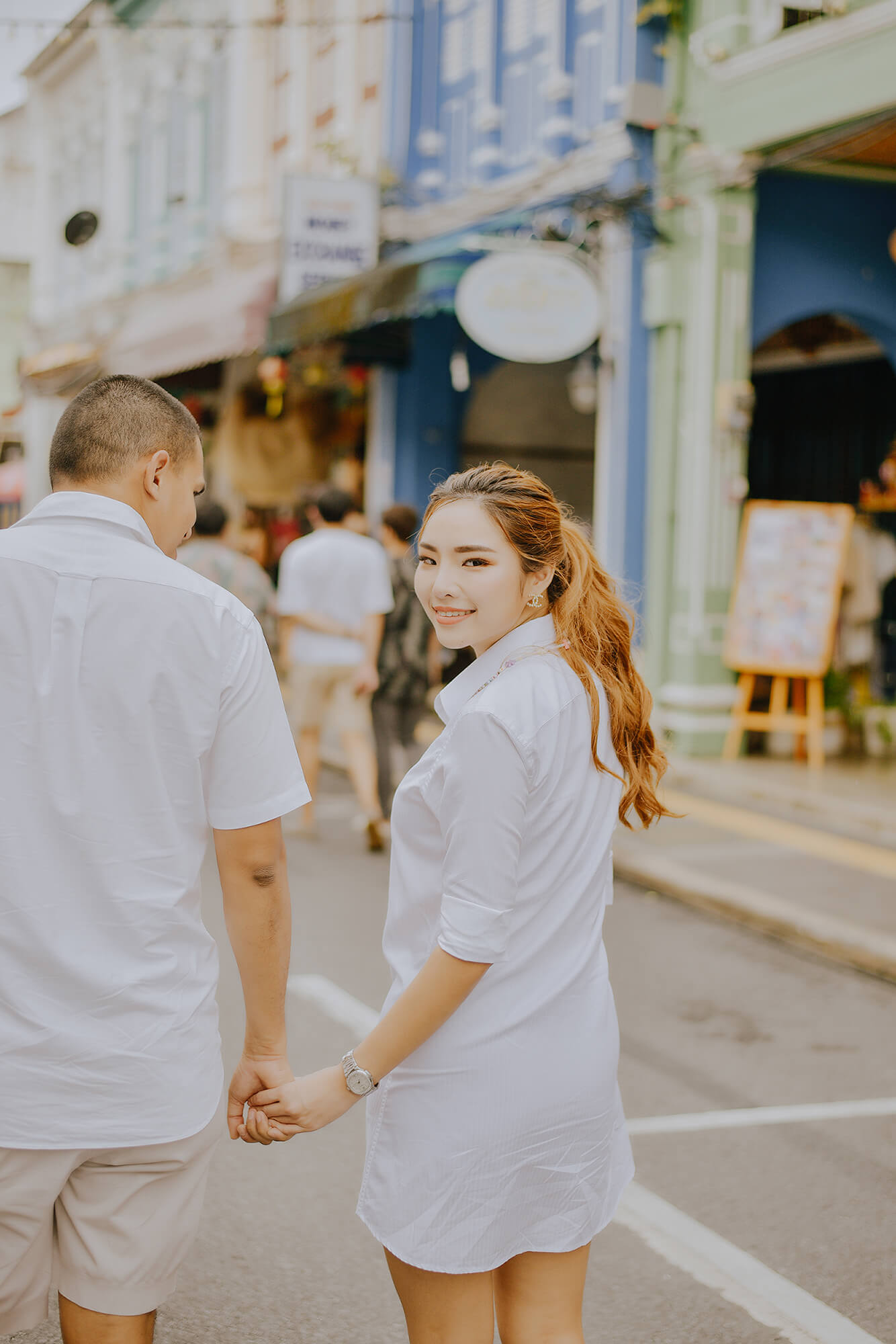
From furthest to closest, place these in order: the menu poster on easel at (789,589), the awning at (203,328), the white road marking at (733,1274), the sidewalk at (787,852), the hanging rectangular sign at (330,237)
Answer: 1. the awning at (203,328)
2. the hanging rectangular sign at (330,237)
3. the menu poster on easel at (789,589)
4. the sidewalk at (787,852)
5. the white road marking at (733,1274)

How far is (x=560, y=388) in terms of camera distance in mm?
16500

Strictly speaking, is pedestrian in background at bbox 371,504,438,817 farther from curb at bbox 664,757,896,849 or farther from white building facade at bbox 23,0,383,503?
white building facade at bbox 23,0,383,503

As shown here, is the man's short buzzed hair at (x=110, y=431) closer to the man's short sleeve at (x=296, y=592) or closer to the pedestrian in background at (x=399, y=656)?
the pedestrian in background at (x=399, y=656)

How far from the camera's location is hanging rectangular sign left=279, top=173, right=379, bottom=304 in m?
15.4

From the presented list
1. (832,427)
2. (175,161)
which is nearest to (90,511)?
(832,427)

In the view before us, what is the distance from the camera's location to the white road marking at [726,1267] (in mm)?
3350

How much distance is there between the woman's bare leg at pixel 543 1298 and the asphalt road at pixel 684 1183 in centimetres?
112

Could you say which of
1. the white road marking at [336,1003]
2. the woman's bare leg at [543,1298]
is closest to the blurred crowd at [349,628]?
the white road marking at [336,1003]

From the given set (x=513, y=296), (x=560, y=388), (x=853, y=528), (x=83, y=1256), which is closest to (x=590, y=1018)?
(x=83, y=1256)

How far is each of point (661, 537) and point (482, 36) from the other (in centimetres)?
624

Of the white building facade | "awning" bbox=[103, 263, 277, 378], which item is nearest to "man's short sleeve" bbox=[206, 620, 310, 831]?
the white building facade

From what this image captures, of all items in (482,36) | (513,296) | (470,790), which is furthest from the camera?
(482,36)

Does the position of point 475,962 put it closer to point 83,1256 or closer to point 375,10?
point 83,1256

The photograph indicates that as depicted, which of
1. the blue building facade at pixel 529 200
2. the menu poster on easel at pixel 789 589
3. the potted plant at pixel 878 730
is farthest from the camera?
the blue building facade at pixel 529 200
